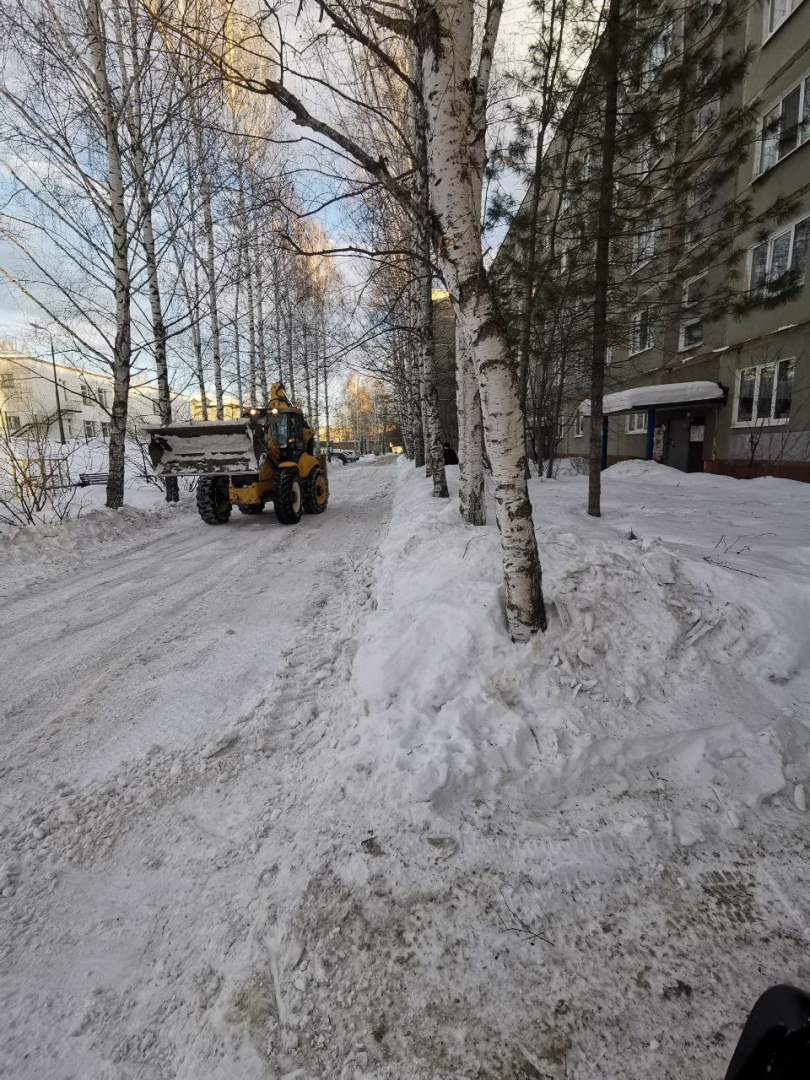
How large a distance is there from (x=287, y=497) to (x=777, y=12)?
1489 cm

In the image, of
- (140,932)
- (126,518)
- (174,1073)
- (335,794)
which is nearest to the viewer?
(174,1073)

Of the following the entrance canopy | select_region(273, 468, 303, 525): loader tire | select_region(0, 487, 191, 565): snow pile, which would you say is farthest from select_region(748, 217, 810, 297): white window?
select_region(0, 487, 191, 565): snow pile

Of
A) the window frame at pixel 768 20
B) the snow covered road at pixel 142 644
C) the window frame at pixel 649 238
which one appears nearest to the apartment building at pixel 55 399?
the snow covered road at pixel 142 644

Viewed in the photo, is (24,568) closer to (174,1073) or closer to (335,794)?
(335,794)

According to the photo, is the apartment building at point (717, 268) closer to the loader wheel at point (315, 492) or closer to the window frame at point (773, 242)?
the window frame at point (773, 242)

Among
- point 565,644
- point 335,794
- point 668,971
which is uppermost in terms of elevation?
point 565,644

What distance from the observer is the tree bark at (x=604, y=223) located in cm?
550

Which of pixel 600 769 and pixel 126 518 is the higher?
pixel 126 518

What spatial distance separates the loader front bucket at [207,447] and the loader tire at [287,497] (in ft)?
1.83

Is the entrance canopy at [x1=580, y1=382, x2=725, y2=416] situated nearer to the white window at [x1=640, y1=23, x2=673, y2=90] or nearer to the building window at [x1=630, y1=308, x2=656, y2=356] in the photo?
the building window at [x1=630, y1=308, x2=656, y2=356]

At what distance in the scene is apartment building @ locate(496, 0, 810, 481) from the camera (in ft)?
20.0

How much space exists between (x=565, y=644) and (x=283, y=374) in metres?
21.0

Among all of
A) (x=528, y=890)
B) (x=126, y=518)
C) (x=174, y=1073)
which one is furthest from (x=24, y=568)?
(x=528, y=890)

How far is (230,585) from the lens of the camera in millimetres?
5367
